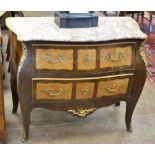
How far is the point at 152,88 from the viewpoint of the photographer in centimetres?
296

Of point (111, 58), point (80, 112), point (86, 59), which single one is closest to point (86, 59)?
point (86, 59)

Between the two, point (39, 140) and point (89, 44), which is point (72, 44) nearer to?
point (89, 44)

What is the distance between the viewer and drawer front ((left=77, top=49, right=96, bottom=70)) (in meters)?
1.78

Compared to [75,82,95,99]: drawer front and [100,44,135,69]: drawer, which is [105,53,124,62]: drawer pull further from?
[75,82,95,99]: drawer front

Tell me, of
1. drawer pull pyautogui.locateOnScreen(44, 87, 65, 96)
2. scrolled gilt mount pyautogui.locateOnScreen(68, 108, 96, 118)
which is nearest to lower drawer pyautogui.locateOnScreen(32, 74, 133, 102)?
drawer pull pyautogui.locateOnScreen(44, 87, 65, 96)

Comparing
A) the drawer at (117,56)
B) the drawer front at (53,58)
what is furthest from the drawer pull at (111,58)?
the drawer front at (53,58)

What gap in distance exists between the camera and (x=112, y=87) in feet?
6.41

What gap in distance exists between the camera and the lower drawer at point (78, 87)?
6.06ft

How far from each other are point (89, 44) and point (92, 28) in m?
0.17

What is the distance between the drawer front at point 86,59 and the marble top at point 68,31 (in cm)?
8

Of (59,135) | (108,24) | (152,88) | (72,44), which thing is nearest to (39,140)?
(59,135)

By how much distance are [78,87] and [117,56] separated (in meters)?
0.32

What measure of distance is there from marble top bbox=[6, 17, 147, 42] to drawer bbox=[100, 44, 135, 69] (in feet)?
0.23

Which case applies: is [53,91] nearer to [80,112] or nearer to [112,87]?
[80,112]
